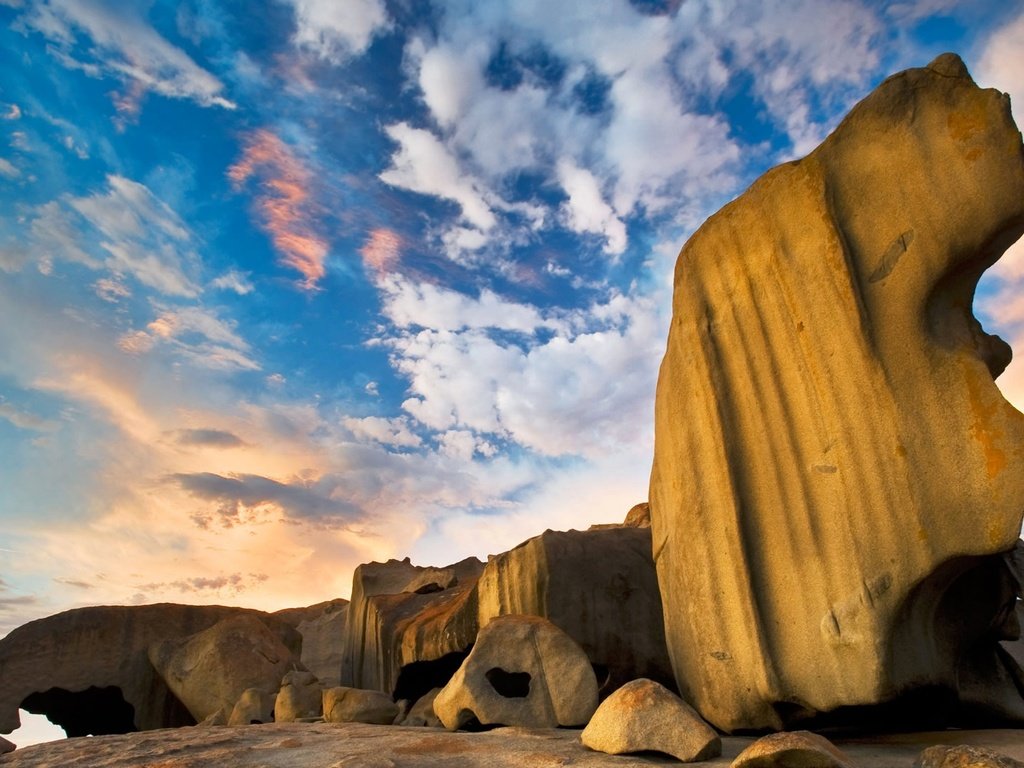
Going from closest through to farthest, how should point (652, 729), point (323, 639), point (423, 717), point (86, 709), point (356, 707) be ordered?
point (652, 729), point (356, 707), point (423, 717), point (86, 709), point (323, 639)

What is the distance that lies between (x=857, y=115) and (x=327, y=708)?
19.3 ft

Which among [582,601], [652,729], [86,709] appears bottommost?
[652,729]

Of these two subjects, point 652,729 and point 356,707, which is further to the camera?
point 356,707

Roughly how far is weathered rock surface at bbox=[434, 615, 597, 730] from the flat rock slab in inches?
9.4

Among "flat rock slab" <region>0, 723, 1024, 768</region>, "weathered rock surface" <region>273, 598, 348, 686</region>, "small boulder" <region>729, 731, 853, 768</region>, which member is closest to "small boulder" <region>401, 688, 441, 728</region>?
"flat rock slab" <region>0, 723, 1024, 768</region>

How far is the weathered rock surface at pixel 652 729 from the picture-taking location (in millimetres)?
3562

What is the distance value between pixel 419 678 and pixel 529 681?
4.46 m

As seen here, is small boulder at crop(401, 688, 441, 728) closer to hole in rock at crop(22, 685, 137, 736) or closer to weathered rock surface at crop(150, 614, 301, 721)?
weathered rock surface at crop(150, 614, 301, 721)

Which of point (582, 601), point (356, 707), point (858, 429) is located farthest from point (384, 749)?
point (582, 601)

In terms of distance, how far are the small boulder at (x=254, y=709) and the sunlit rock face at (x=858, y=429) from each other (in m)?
4.95

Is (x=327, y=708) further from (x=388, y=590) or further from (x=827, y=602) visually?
(x=388, y=590)

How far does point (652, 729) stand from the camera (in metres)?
3.63

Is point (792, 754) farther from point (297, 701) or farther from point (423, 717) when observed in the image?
point (297, 701)

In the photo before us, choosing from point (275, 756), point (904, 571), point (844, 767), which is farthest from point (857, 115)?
point (275, 756)
